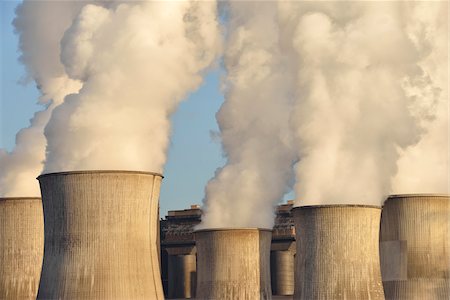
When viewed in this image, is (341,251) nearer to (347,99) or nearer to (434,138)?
(347,99)

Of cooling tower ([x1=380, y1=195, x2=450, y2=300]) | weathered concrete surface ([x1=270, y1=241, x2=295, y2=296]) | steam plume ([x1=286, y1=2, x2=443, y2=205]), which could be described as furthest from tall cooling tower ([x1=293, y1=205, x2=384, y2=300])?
weathered concrete surface ([x1=270, y1=241, x2=295, y2=296])

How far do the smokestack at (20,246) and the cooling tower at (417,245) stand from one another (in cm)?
1005

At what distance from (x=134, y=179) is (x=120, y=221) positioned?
0.92 meters

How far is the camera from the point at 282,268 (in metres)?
43.3

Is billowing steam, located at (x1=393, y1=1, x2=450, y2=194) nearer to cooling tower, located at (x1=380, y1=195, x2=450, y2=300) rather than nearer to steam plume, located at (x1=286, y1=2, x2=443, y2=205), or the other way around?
cooling tower, located at (x1=380, y1=195, x2=450, y2=300)

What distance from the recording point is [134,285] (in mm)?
21859

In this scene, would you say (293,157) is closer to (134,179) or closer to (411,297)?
(411,297)

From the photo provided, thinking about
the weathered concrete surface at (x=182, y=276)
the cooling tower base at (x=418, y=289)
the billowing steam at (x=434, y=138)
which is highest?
the billowing steam at (x=434, y=138)

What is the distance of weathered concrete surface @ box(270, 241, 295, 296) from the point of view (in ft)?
142

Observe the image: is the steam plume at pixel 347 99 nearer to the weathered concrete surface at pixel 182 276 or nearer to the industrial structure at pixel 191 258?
the industrial structure at pixel 191 258

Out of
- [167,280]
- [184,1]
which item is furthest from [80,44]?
[167,280]

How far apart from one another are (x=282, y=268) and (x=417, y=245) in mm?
13198

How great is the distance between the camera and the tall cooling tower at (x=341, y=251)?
25.6 metres

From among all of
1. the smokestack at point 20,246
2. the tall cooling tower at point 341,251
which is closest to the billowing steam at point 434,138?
the tall cooling tower at point 341,251
